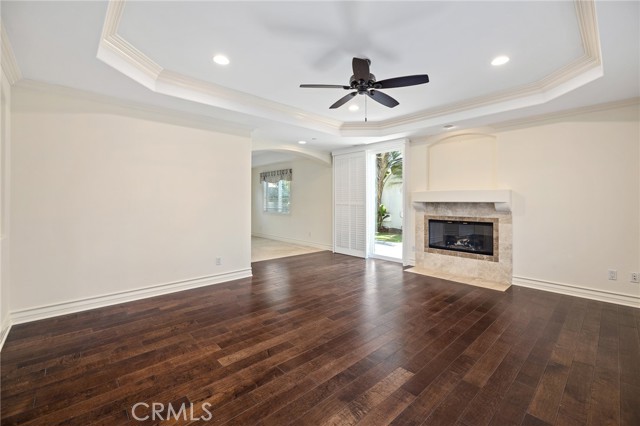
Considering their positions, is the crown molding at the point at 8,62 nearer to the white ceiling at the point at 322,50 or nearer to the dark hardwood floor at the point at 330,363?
the white ceiling at the point at 322,50

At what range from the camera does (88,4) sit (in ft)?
6.18

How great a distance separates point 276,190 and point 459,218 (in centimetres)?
604

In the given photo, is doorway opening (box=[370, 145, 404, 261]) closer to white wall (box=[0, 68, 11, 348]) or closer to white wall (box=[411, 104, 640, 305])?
white wall (box=[411, 104, 640, 305])

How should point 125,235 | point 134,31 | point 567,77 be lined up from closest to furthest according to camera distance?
point 134,31, point 567,77, point 125,235

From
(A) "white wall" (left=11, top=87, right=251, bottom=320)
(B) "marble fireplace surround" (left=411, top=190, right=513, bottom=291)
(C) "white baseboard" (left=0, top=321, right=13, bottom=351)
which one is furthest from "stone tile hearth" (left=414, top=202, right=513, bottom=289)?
(C) "white baseboard" (left=0, top=321, right=13, bottom=351)

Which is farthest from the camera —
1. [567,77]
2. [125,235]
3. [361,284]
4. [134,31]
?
[361,284]

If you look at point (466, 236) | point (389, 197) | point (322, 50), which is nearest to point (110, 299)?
point (322, 50)

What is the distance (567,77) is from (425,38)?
198cm

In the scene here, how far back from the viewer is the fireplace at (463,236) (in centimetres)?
474

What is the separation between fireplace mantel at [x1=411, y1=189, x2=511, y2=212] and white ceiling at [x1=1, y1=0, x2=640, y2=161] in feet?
3.87

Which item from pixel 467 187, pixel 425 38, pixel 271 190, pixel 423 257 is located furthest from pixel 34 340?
pixel 271 190

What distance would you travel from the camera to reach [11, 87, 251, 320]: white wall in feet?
9.92

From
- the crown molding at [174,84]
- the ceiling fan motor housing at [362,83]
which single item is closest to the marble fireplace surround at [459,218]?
the crown molding at [174,84]

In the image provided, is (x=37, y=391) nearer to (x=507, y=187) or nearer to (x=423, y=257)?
(x=423, y=257)
